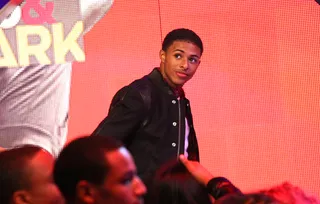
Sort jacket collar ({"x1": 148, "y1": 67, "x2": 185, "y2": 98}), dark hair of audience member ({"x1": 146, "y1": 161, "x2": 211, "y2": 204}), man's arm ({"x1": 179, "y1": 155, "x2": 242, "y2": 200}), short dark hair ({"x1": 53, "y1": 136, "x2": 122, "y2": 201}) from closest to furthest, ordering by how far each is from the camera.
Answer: short dark hair ({"x1": 53, "y1": 136, "x2": 122, "y2": 201})
dark hair of audience member ({"x1": 146, "y1": 161, "x2": 211, "y2": 204})
man's arm ({"x1": 179, "y1": 155, "x2": 242, "y2": 200})
jacket collar ({"x1": 148, "y1": 67, "x2": 185, "y2": 98})

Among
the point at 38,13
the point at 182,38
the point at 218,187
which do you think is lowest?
the point at 218,187

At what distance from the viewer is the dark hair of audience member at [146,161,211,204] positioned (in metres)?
1.82

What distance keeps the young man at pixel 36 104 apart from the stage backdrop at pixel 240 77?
0.08 meters

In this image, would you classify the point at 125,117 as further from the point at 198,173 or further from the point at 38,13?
the point at 38,13

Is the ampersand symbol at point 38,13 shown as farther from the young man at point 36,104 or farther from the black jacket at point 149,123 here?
the black jacket at point 149,123

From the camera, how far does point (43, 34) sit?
3721mm

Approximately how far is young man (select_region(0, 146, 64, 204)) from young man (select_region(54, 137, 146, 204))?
0.11 meters

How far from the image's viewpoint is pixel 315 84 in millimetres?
3730

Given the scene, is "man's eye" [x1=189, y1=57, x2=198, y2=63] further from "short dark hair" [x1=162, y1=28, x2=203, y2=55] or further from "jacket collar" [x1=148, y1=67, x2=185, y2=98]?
"jacket collar" [x1=148, y1=67, x2=185, y2=98]

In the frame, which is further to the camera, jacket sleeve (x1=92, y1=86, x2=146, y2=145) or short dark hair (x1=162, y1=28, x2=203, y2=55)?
short dark hair (x1=162, y1=28, x2=203, y2=55)

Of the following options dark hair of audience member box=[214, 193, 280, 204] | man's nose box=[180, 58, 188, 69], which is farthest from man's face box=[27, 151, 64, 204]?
man's nose box=[180, 58, 188, 69]

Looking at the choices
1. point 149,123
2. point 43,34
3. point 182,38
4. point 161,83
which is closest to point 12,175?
point 149,123

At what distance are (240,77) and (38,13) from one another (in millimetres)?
1101

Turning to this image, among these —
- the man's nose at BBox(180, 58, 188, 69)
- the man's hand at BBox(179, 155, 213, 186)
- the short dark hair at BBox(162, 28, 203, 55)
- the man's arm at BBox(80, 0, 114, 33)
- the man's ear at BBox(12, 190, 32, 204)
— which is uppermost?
the man's arm at BBox(80, 0, 114, 33)
